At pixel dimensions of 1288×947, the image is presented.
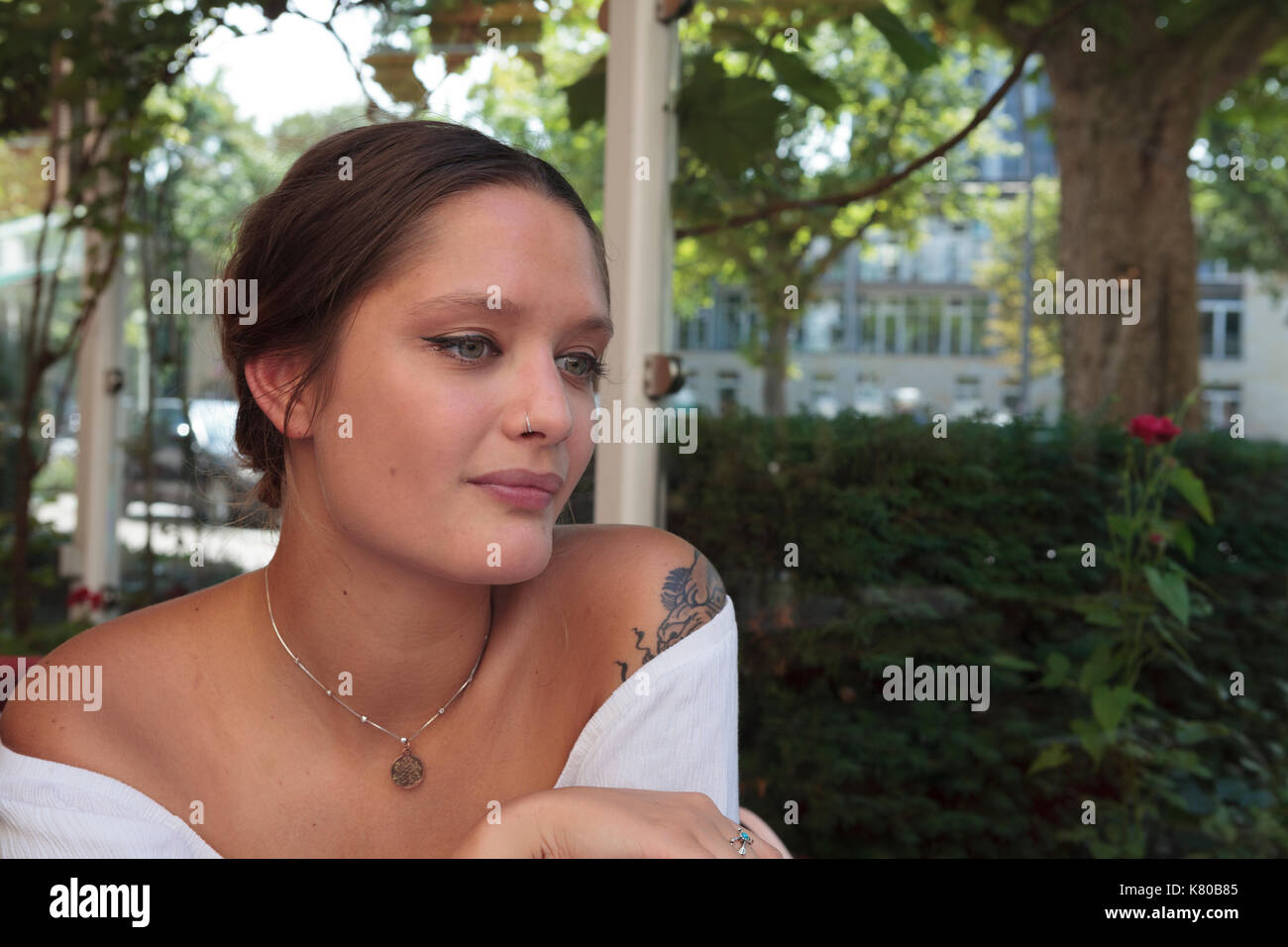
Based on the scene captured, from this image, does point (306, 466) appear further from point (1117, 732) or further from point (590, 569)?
point (1117, 732)

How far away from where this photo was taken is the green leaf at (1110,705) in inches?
114

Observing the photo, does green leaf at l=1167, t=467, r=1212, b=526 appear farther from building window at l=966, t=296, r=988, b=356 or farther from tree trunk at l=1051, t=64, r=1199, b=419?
building window at l=966, t=296, r=988, b=356

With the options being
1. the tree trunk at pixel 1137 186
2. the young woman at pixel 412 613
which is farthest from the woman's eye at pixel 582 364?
the tree trunk at pixel 1137 186

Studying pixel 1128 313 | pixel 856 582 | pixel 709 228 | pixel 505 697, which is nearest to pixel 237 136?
pixel 709 228

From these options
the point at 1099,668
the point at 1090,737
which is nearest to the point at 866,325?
the point at 1099,668

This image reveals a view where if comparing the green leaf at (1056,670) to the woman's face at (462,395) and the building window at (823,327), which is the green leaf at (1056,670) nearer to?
the building window at (823,327)

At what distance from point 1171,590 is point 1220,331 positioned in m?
0.85

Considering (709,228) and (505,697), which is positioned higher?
(709,228)

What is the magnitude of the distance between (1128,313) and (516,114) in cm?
188

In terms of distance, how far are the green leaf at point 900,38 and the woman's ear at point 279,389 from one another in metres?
2.35

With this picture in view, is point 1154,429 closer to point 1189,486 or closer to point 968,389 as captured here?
point 1189,486

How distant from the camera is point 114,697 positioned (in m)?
1.25

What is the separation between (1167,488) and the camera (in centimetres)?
311

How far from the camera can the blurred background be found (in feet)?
9.98
